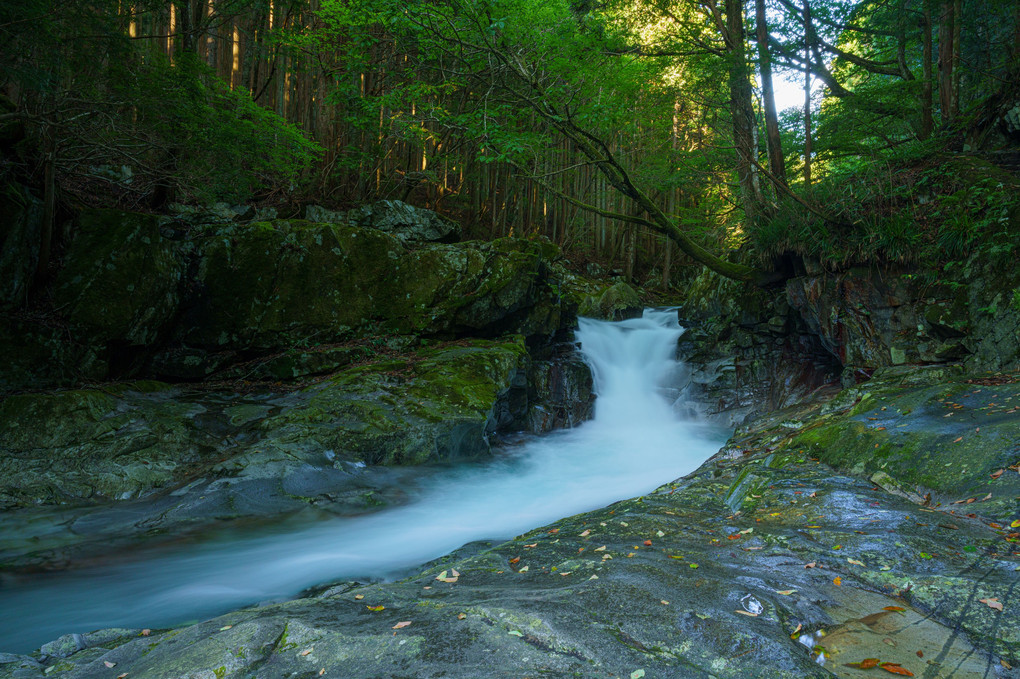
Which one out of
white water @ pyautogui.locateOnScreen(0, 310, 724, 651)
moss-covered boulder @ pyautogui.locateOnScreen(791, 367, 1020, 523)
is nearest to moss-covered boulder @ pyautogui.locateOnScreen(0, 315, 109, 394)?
white water @ pyautogui.locateOnScreen(0, 310, 724, 651)

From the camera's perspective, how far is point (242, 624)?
7.07ft

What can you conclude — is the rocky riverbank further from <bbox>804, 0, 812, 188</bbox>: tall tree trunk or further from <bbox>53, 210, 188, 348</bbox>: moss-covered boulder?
<bbox>804, 0, 812, 188</bbox>: tall tree trunk

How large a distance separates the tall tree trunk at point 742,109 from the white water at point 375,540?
4.57 metres

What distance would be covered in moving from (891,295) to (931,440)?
13.3 ft

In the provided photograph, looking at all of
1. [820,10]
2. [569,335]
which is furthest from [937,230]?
[569,335]

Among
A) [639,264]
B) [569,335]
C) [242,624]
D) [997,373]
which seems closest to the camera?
[242,624]

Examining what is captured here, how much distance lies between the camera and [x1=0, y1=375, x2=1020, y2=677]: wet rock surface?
6.34ft

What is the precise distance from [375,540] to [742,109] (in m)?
10.0

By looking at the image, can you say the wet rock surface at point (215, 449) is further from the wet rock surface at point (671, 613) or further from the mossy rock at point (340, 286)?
the wet rock surface at point (671, 613)

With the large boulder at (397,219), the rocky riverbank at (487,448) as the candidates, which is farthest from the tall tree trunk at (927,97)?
the large boulder at (397,219)

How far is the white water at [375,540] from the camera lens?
4152 mm

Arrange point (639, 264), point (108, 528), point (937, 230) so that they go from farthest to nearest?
point (639, 264) → point (937, 230) → point (108, 528)

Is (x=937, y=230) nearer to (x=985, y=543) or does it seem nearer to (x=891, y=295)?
(x=891, y=295)

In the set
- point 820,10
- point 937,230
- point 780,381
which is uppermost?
point 820,10
